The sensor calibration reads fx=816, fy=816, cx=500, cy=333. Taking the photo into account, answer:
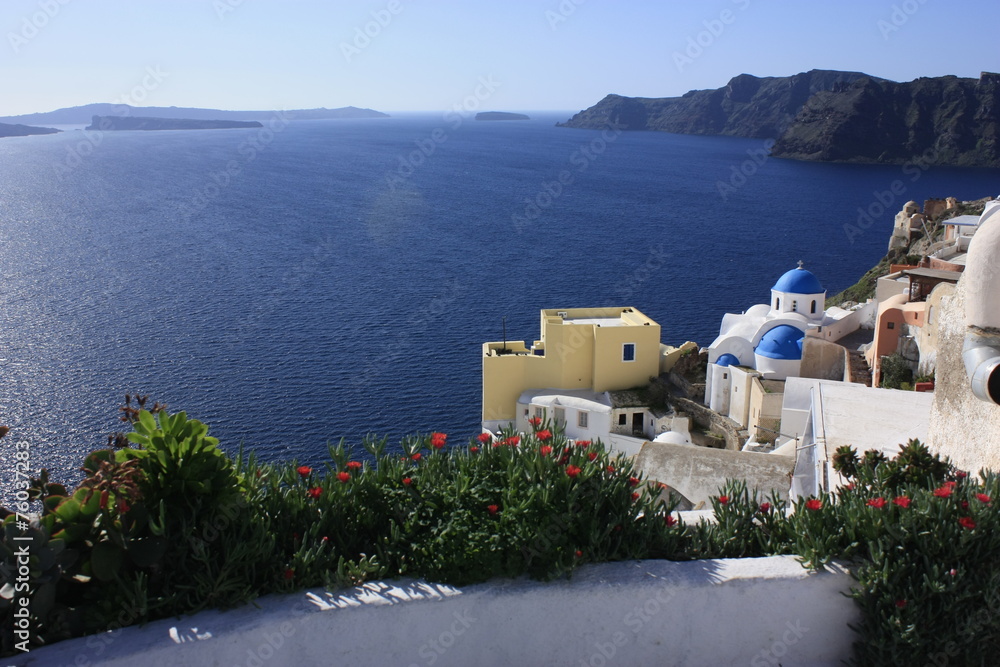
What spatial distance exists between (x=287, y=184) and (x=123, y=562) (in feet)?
351

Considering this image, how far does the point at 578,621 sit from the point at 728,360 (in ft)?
86.9

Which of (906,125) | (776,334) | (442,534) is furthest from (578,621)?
(906,125)

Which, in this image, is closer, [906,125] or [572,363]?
[572,363]

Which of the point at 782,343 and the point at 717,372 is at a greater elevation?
the point at 782,343

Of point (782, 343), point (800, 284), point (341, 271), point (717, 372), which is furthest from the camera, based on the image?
point (341, 271)

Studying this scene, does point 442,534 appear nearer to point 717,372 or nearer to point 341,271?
point 717,372

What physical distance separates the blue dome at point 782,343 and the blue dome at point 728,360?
2.65 feet

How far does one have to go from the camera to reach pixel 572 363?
32344 millimetres

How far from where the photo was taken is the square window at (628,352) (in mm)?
32156

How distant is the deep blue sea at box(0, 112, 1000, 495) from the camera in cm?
3909

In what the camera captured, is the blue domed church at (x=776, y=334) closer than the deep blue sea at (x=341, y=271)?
Yes

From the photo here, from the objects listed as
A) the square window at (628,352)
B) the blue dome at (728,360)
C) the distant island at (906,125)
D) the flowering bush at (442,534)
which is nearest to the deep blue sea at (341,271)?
the flowering bush at (442,534)

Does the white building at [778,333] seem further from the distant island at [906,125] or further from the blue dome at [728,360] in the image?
the distant island at [906,125]

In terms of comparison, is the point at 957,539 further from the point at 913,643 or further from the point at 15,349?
the point at 15,349
